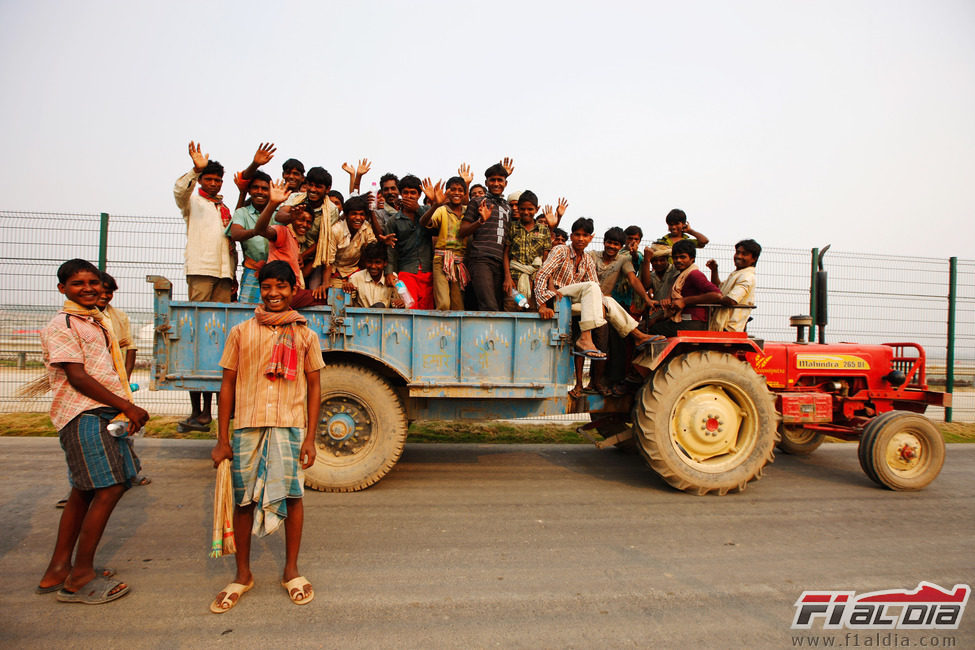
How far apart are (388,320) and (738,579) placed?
3.25m

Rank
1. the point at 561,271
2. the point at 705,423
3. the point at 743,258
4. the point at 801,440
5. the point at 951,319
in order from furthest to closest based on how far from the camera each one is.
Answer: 1. the point at 951,319
2. the point at 801,440
3. the point at 743,258
4. the point at 561,271
5. the point at 705,423

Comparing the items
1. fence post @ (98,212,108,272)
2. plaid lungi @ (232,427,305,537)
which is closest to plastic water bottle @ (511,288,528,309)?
plaid lungi @ (232,427,305,537)

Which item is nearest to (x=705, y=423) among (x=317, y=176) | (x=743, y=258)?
(x=743, y=258)

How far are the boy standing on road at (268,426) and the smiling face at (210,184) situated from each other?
3056 mm

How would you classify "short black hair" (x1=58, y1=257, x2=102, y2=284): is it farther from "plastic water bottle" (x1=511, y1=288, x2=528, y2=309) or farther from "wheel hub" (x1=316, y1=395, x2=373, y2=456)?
"plastic water bottle" (x1=511, y1=288, x2=528, y2=309)

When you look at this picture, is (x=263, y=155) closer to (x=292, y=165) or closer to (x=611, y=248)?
(x=292, y=165)

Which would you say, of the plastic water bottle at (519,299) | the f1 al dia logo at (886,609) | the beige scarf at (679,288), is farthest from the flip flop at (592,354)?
the f1 al dia logo at (886,609)

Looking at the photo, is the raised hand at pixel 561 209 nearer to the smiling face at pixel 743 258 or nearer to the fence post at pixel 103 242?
the smiling face at pixel 743 258

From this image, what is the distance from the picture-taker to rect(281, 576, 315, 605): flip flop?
109 inches

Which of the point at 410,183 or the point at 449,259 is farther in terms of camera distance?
the point at 410,183

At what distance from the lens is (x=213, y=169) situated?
5.21m

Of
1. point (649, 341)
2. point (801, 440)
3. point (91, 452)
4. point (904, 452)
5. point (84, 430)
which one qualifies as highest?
point (649, 341)

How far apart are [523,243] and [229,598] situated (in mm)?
3894

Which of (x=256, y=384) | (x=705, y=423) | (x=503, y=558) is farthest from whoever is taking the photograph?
(x=705, y=423)
